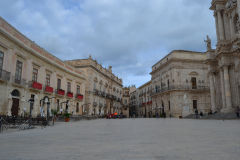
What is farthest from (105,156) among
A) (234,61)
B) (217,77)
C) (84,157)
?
(217,77)

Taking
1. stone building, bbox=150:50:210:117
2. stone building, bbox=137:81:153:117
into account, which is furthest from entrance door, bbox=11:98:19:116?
stone building, bbox=137:81:153:117

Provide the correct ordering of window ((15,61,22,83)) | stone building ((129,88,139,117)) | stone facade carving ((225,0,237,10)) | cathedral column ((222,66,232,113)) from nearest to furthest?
window ((15,61,22,83)), cathedral column ((222,66,232,113)), stone facade carving ((225,0,237,10)), stone building ((129,88,139,117))

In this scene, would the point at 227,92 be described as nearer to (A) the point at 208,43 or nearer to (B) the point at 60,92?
(A) the point at 208,43

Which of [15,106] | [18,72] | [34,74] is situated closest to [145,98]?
[34,74]

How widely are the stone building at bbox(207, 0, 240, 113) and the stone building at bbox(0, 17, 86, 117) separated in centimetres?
1809

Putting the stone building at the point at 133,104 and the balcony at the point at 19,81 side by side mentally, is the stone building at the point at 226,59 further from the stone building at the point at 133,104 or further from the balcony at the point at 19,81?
the stone building at the point at 133,104

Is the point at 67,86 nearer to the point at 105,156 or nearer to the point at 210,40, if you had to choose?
the point at 210,40

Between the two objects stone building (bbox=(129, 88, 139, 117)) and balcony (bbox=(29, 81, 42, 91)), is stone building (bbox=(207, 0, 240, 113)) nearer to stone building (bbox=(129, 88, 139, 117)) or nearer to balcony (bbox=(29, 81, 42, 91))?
balcony (bbox=(29, 81, 42, 91))

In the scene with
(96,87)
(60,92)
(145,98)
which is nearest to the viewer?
(60,92)

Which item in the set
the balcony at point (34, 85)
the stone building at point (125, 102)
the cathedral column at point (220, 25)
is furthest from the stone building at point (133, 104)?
the balcony at point (34, 85)

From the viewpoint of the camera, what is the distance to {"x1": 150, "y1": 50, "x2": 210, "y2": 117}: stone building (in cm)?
3412

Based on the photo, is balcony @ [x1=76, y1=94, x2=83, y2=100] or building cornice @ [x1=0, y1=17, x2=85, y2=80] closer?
building cornice @ [x1=0, y1=17, x2=85, y2=80]

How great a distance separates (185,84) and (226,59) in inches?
538

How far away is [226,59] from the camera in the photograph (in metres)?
21.9
